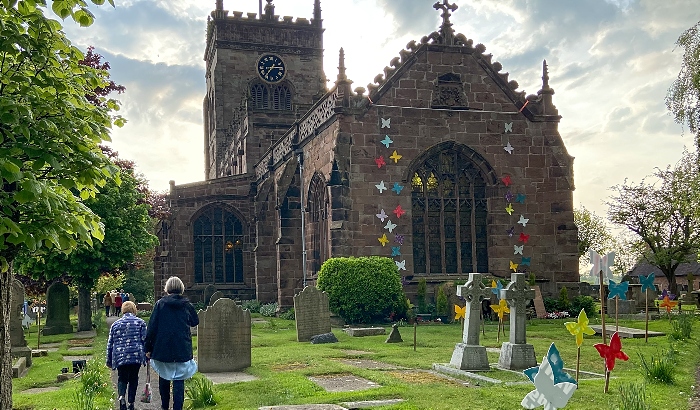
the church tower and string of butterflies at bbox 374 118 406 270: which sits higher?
the church tower

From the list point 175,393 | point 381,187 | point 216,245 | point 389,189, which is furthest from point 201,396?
point 216,245

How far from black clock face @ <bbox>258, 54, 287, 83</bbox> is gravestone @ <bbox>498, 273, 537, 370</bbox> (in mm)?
35214

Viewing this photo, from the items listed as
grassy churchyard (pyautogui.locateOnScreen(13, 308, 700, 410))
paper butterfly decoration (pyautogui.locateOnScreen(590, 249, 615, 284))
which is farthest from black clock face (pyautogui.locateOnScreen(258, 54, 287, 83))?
paper butterfly decoration (pyautogui.locateOnScreen(590, 249, 615, 284))

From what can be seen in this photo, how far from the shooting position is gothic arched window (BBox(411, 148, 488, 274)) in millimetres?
23109

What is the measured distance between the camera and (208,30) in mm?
48594

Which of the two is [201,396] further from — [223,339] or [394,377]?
[223,339]

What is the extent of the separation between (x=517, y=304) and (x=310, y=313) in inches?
268

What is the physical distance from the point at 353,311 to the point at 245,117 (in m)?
21.5

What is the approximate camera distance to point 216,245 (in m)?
34.3

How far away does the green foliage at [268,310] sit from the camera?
2772cm

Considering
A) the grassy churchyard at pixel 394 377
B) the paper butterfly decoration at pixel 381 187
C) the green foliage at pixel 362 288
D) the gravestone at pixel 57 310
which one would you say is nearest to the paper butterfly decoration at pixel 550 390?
the grassy churchyard at pixel 394 377

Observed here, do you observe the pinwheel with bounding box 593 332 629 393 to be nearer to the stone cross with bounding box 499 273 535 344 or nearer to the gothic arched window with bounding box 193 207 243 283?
the stone cross with bounding box 499 273 535 344

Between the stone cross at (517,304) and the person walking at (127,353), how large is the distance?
600cm

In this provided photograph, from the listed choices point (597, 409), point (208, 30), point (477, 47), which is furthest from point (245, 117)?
point (597, 409)
